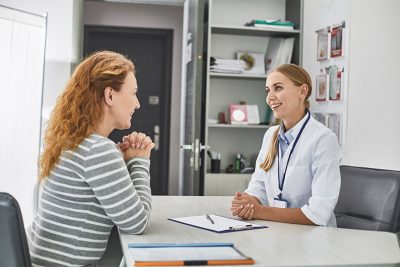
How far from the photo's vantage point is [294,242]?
147 cm

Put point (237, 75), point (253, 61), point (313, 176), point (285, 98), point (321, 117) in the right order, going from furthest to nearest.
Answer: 1. point (253, 61)
2. point (237, 75)
3. point (321, 117)
4. point (285, 98)
5. point (313, 176)

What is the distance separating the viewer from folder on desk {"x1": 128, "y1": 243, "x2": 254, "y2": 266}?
1.19 m

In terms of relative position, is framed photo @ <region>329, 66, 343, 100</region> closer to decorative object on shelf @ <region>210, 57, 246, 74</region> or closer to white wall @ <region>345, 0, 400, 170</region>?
white wall @ <region>345, 0, 400, 170</region>

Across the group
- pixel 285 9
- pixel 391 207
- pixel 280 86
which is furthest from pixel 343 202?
pixel 285 9

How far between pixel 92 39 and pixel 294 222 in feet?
15.0

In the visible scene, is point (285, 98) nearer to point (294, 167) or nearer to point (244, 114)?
point (294, 167)

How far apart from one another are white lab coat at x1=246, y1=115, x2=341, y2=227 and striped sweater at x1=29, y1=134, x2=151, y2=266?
2.16 ft

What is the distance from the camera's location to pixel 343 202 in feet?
6.81

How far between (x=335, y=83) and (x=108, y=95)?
223 centimetres

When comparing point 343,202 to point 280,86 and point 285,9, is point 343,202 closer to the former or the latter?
point 280,86

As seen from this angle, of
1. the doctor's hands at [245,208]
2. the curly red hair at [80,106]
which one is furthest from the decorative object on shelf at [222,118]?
the curly red hair at [80,106]

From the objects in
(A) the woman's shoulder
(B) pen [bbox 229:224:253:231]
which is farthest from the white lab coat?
(A) the woman's shoulder

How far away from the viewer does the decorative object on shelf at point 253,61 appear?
418 cm

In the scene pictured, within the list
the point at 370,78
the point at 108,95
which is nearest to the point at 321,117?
the point at 370,78
